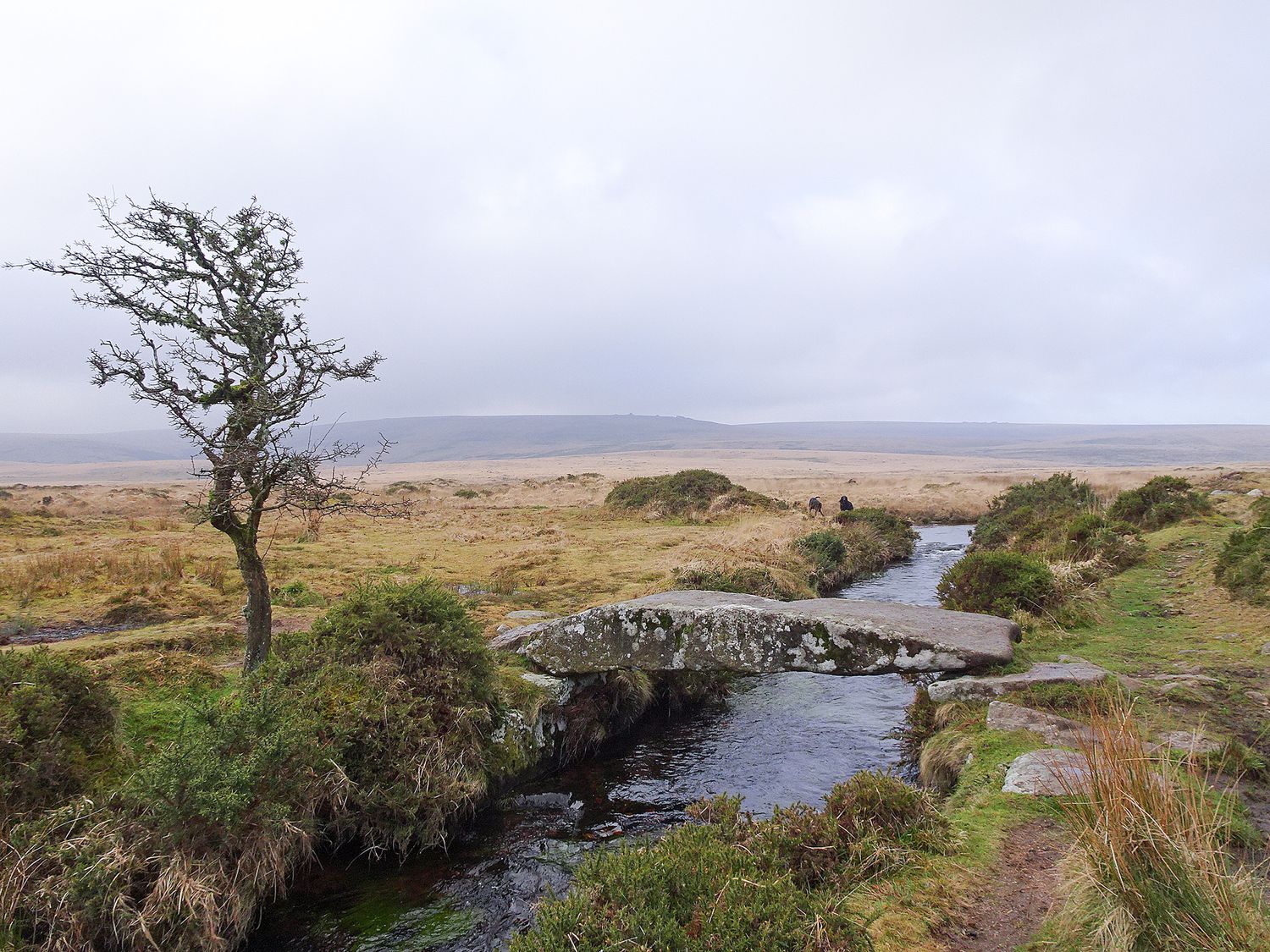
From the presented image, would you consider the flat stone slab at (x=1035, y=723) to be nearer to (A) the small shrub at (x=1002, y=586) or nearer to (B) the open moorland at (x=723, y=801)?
(B) the open moorland at (x=723, y=801)

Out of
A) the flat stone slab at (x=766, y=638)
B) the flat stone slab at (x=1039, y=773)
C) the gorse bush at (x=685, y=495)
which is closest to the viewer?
the flat stone slab at (x=1039, y=773)

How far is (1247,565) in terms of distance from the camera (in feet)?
33.0

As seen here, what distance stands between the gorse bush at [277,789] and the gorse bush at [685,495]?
24.3 meters

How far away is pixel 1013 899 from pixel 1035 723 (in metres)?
2.82

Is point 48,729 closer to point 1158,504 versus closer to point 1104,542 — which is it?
point 1104,542

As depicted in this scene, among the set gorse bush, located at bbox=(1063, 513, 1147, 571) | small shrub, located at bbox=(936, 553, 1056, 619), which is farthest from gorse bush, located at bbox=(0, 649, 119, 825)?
gorse bush, located at bbox=(1063, 513, 1147, 571)

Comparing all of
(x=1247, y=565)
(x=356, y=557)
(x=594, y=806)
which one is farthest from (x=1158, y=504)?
(x=356, y=557)

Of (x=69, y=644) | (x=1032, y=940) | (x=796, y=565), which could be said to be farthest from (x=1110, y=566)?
(x=69, y=644)

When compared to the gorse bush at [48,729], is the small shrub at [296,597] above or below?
below

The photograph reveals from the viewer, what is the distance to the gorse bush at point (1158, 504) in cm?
1788

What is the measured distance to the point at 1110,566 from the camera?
13461 mm

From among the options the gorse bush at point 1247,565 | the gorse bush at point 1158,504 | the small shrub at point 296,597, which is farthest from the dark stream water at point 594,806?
the gorse bush at point 1158,504

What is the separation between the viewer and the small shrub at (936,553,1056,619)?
1073cm

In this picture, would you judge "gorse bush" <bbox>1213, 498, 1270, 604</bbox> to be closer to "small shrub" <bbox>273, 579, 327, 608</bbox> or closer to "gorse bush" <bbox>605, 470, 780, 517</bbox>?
"small shrub" <bbox>273, 579, 327, 608</bbox>
